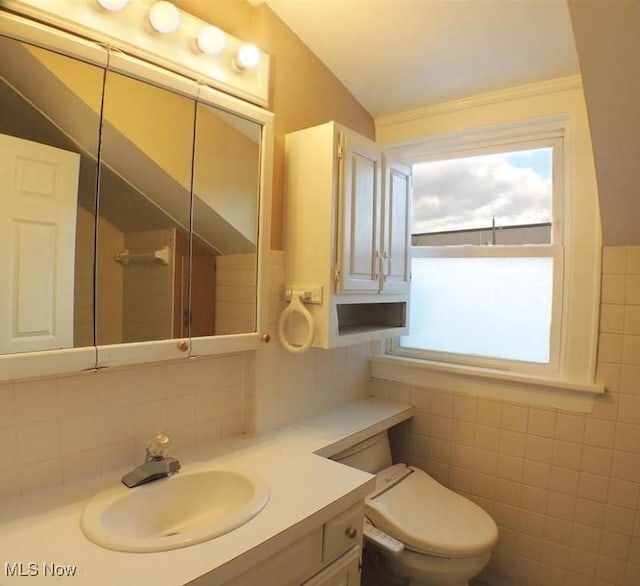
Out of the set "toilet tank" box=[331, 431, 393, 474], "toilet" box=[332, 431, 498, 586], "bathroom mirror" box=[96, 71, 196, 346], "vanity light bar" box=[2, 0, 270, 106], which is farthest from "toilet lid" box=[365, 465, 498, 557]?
"vanity light bar" box=[2, 0, 270, 106]

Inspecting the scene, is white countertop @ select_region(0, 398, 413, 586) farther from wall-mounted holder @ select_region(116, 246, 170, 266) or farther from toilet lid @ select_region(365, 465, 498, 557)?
wall-mounted holder @ select_region(116, 246, 170, 266)

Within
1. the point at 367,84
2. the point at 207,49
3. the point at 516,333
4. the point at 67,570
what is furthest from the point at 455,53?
the point at 67,570

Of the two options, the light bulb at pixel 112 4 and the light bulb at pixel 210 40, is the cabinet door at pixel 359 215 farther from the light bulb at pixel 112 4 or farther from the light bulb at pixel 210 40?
the light bulb at pixel 112 4

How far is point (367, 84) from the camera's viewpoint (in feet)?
6.39

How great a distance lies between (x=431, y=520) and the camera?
1.57 m

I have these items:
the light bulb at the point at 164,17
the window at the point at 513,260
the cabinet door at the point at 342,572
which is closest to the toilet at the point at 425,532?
the cabinet door at the point at 342,572

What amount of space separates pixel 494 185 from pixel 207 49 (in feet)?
4.28

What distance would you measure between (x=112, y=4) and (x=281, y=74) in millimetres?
650

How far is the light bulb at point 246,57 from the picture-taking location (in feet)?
4.82

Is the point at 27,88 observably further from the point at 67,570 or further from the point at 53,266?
the point at 67,570

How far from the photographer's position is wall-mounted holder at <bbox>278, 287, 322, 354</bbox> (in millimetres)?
1580

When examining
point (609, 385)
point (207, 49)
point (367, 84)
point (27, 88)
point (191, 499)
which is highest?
point (367, 84)

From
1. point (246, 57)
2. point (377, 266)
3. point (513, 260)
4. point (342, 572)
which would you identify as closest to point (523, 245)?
point (513, 260)

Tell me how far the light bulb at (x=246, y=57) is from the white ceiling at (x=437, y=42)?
0.85 feet
